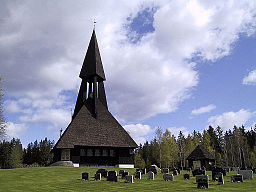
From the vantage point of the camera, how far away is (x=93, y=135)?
33531 mm

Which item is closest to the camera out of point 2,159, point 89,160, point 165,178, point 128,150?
point 165,178

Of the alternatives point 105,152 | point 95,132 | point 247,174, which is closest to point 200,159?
point 105,152

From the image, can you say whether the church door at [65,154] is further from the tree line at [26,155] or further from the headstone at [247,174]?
the tree line at [26,155]

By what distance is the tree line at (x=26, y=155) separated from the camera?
233 feet

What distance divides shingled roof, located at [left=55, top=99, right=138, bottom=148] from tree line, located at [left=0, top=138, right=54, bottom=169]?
4059 centimetres

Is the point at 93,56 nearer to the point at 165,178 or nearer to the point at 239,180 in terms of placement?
the point at 165,178

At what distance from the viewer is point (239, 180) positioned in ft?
58.0

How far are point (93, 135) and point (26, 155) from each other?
57.9 m

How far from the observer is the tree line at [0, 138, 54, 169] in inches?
2793

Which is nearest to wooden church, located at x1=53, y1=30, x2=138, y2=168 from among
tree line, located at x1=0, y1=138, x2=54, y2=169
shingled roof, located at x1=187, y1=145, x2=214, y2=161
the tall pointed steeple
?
the tall pointed steeple

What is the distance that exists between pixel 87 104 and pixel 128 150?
10114mm

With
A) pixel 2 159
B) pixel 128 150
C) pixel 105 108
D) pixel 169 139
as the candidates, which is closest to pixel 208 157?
pixel 128 150

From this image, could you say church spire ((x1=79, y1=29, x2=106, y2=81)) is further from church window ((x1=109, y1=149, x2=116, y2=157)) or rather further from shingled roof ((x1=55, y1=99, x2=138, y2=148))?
church window ((x1=109, y1=149, x2=116, y2=157))

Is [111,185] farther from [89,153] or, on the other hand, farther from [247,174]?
[89,153]
